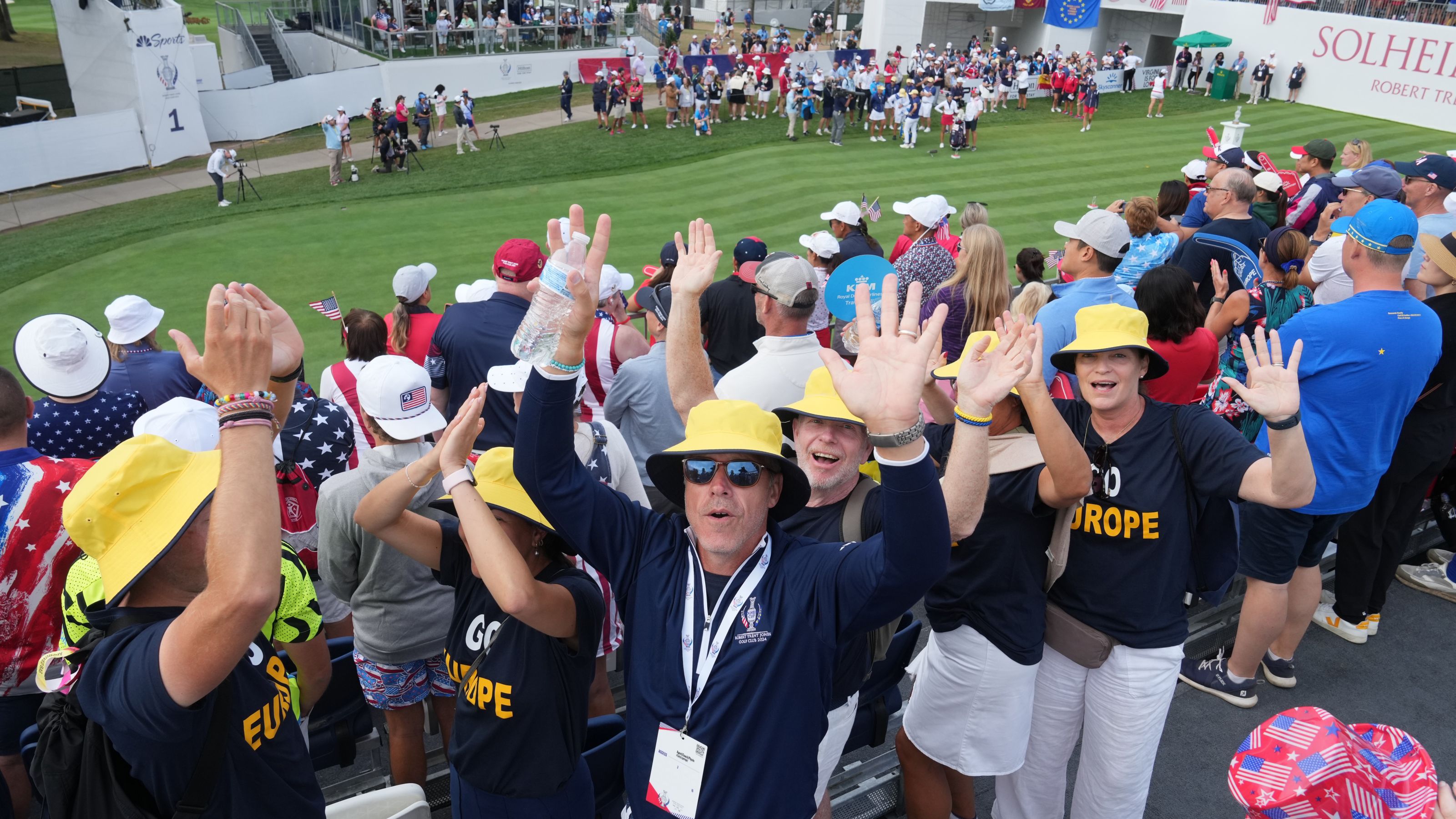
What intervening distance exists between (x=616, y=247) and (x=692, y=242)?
39.1 ft

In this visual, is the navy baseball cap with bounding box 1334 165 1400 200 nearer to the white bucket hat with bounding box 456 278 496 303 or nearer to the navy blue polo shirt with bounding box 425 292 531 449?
the navy blue polo shirt with bounding box 425 292 531 449

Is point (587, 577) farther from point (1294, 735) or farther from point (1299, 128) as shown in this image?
point (1299, 128)

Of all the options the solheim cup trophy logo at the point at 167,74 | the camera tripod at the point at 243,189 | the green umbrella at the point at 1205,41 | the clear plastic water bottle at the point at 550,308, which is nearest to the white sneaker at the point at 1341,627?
the clear plastic water bottle at the point at 550,308

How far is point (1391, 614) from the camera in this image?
5125 millimetres

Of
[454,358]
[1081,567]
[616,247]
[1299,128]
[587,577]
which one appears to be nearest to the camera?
[587,577]

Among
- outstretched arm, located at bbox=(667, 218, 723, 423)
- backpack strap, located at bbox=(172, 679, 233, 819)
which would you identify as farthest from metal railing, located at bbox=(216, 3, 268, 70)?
backpack strap, located at bbox=(172, 679, 233, 819)

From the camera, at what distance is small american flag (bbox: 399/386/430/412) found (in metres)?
3.46

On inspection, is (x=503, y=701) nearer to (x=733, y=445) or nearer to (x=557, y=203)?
(x=733, y=445)

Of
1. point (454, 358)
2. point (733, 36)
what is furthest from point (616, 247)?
point (733, 36)

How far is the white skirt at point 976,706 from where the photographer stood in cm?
325

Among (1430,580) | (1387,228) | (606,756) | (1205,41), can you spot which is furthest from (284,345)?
(1205,41)

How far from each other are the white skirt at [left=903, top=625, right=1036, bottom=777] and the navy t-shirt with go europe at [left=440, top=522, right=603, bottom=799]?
1284 millimetres

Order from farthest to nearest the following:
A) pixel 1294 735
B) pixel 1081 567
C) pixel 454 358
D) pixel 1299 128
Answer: pixel 1299 128
pixel 454 358
pixel 1081 567
pixel 1294 735

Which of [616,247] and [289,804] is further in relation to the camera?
[616,247]
